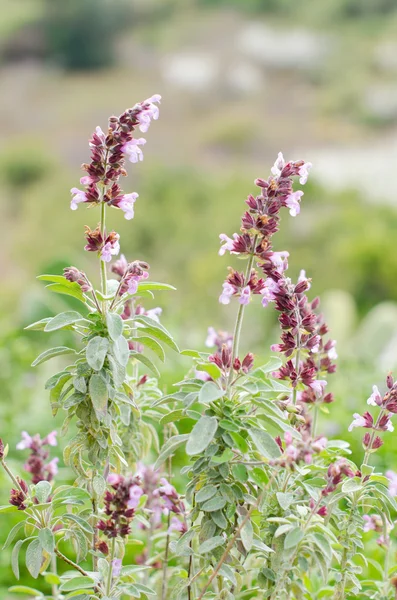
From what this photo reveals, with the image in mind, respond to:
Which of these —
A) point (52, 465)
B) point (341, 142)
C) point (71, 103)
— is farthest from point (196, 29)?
point (52, 465)

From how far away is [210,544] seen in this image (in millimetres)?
898

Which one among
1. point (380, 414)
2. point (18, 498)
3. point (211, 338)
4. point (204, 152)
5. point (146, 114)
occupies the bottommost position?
point (18, 498)

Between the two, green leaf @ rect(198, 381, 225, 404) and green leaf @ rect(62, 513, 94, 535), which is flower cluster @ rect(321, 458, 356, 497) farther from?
green leaf @ rect(62, 513, 94, 535)

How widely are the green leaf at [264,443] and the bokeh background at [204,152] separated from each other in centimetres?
66

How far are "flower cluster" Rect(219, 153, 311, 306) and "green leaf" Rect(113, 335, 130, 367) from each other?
128 millimetres

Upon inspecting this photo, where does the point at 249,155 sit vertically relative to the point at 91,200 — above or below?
above

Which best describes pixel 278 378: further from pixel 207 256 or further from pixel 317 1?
pixel 317 1

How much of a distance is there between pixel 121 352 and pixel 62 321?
0.09 m

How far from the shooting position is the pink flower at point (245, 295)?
86 cm

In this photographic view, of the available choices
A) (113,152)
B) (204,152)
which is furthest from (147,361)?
(204,152)

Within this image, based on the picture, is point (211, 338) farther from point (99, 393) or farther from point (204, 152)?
point (204, 152)

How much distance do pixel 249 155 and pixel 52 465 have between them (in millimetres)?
7556

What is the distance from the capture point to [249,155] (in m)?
8.51

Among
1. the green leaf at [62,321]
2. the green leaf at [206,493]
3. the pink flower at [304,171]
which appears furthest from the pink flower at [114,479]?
the pink flower at [304,171]
